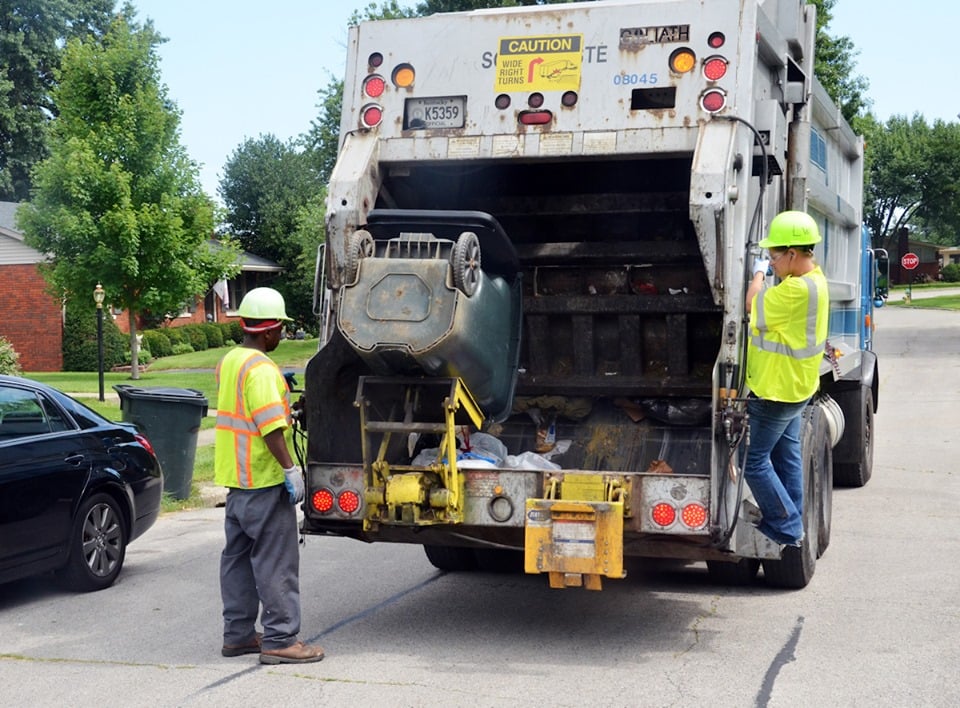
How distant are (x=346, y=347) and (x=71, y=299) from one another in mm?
23561

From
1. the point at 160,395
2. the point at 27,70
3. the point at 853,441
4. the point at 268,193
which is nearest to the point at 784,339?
the point at 853,441

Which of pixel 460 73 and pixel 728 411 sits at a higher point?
pixel 460 73

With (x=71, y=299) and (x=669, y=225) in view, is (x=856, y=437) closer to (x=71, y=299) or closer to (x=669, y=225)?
(x=669, y=225)

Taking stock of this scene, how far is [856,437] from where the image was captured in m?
11.4

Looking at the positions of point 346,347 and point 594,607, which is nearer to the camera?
point 346,347

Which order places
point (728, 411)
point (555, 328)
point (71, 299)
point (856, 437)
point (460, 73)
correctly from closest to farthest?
1. point (728, 411)
2. point (460, 73)
3. point (555, 328)
4. point (856, 437)
5. point (71, 299)

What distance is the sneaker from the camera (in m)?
6.01

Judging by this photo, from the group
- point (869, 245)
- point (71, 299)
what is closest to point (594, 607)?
point (869, 245)

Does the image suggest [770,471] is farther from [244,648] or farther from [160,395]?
[160,395]

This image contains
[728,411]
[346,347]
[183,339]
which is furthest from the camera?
[183,339]

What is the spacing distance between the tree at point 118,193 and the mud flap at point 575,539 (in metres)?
22.2

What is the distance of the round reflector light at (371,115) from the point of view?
6793mm

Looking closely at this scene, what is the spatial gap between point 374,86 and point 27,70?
50183mm

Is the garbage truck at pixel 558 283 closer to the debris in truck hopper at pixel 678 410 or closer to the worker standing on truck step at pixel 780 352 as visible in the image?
the debris in truck hopper at pixel 678 410
